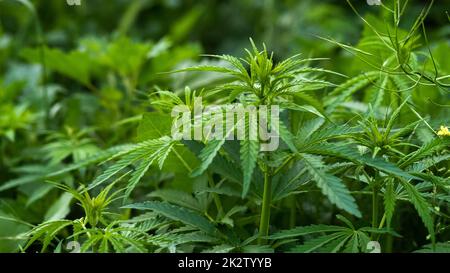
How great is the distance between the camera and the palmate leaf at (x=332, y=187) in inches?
30.1

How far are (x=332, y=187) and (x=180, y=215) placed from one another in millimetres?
236

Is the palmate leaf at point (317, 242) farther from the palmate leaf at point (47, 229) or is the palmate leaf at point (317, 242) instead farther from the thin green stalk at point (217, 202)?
the palmate leaf at point (47, 229)

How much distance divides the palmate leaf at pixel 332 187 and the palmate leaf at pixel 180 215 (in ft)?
0.59

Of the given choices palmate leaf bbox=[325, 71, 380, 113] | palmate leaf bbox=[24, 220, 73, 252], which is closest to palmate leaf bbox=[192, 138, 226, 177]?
palmate leaf bbox=[24, 220, 73, 252]

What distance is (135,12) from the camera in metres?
2.41

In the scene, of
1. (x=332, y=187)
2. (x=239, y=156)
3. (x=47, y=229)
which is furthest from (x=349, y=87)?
(x=47, y=229)

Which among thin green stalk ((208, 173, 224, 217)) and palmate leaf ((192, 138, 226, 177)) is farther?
thin green stalk ((208, 173, 224, 217))

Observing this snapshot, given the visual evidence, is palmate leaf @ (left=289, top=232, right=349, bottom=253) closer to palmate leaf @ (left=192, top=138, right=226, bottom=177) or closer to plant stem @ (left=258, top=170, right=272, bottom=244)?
plant stem @ (left=258, top=170, right=272, bottom=244)

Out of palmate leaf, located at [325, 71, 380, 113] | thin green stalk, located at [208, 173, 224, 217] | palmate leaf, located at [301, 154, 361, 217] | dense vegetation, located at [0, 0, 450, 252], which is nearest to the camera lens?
palmate leaf, located at [301, 154, 361, 217]

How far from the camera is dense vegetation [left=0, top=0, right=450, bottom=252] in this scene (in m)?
0.87

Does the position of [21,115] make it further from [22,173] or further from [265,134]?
[265,134]

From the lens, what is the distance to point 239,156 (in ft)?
3.23
